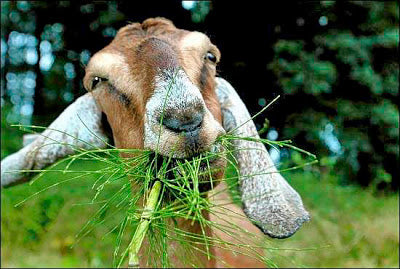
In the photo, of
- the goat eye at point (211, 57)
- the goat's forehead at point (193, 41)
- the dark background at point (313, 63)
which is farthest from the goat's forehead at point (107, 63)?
the dark background at point (313, 63)

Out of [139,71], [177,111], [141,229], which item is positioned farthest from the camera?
[139,71]

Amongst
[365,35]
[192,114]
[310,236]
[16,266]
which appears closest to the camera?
[192,114]

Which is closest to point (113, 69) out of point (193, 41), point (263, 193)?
point (193, 41)

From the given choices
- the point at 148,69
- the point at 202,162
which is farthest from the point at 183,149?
the point at 148,69

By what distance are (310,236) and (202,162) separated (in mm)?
3858

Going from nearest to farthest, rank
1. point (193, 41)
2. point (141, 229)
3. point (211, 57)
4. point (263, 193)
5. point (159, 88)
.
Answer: point (141, 229) → point (159, 88) → point (263, 193) → point (193, 41) → point (211, 57)

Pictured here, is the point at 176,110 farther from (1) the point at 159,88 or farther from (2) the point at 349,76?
(2) the point at 349,76

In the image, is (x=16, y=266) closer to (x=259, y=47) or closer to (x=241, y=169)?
(x=241, y=169)

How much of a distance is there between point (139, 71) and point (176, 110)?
22.1 inches

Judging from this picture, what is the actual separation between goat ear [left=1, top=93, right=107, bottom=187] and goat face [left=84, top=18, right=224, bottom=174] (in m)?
0.20

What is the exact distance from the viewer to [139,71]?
287cm

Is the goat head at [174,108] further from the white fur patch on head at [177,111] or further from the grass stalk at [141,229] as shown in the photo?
the grass stalk at [141,229]

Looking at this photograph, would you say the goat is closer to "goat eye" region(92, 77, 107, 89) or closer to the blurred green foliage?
"goat eye" region(92, 77, 107, 89)

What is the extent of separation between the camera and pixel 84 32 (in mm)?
8797
